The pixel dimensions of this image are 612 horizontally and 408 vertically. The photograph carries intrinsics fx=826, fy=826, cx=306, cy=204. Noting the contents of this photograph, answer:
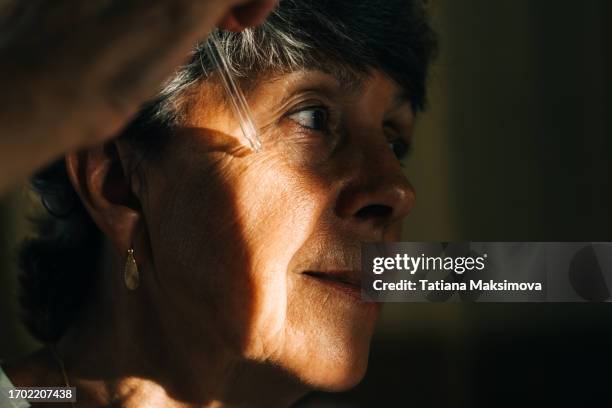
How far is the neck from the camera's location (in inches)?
39.3

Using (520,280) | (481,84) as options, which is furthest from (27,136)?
(481,84)

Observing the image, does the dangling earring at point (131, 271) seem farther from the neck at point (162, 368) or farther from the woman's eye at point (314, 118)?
the woman's eye at point (314, 118)

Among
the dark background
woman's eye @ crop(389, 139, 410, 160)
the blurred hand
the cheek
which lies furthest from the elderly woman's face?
the blurred hand

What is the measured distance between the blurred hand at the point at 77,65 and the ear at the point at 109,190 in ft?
1.74

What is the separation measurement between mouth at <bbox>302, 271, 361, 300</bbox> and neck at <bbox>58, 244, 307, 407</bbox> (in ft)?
0.42

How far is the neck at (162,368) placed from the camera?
1.00 m

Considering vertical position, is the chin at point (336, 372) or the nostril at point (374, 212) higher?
the nostril at point (374, 212)

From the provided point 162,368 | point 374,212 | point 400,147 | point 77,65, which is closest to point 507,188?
point 400,147

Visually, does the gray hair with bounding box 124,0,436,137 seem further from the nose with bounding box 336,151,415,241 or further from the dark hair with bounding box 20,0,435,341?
the nose with bounding box 336,151,415,241

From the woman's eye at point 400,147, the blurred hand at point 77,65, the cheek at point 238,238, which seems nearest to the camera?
the blurred hand at point 77,65

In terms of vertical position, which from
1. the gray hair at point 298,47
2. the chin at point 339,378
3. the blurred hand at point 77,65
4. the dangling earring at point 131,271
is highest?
the gray hair at point 298,47

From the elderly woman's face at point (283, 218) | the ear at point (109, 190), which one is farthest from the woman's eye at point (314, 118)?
the ear at point (109, 190)

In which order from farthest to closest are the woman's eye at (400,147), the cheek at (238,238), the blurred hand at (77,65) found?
the woman's eye at (400,147) → the cheek at (238,238) → the blurred hand at (77,65)

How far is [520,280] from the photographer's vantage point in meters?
0.95
